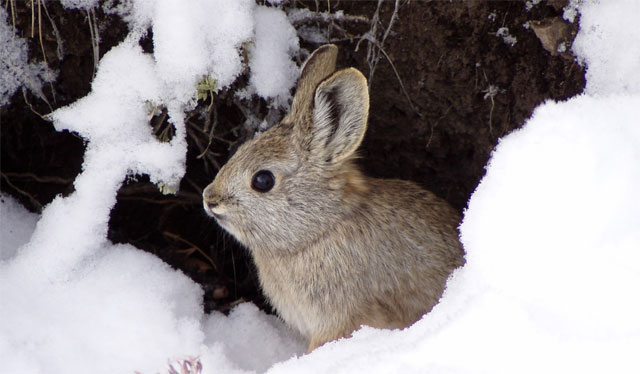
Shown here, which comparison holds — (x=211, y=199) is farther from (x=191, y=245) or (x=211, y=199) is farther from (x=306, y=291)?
(x=191, y=245)

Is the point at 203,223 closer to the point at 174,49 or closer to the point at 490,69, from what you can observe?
the point at 174,49

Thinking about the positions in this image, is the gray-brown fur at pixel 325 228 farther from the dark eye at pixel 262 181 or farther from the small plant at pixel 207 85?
the small plant at pixel 207 85

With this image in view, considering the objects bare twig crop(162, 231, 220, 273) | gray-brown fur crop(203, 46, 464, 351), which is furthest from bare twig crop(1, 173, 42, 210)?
gray-brown fur crop(203, 46, 464, 351)

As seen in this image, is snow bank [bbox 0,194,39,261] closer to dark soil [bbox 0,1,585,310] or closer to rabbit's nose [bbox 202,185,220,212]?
dark soil [bbox 0,1,585,310]

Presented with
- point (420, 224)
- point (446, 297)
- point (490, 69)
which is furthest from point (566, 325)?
point (490, 69)

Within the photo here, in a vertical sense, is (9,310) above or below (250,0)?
below

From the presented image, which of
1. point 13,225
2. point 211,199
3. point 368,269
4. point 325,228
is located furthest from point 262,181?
point 13,225

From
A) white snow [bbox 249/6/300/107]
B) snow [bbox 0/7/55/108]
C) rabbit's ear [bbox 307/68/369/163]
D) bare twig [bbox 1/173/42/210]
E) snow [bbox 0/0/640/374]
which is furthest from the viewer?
bare twig [bbox 1/173/42/210]

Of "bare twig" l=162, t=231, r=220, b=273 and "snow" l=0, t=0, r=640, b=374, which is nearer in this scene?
"snow" l=0, t=0, r=640, b=374

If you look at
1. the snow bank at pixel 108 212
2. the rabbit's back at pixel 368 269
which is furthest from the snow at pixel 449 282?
the rabbit's back at pixel 368 269
